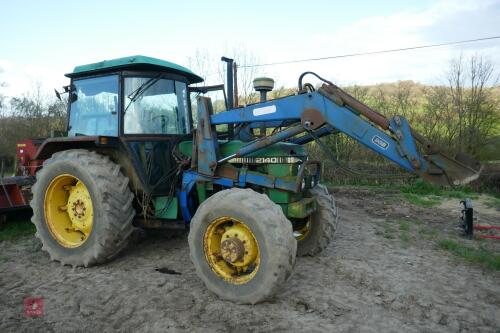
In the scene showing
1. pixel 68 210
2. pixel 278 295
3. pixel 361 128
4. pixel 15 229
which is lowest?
pixel 278 295

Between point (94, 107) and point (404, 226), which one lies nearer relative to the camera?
point (94, 107)

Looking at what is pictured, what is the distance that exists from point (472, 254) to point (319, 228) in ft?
6.44

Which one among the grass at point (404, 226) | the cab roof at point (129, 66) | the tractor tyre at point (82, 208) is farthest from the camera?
the grass at point (404, 226)

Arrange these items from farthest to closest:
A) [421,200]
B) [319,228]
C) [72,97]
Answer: [421,200] < [72,97] < [319,228]

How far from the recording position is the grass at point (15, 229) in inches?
225

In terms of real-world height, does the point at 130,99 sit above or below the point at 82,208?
above

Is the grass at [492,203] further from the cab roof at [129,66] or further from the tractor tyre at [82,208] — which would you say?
the tractor tyre at [82,208]

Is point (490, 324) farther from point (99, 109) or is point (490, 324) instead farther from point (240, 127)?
point (99, 109)

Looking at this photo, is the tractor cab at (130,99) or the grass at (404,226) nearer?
the tractor cab at (130,99)

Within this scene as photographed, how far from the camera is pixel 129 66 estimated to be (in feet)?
14.9

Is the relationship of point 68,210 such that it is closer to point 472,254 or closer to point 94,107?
point 94,107

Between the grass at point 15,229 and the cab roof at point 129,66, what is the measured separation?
2.54 m

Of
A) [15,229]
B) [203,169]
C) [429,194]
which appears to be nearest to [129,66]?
[203,169]

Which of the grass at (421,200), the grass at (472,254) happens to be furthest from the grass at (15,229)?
the grass at (421,200)
